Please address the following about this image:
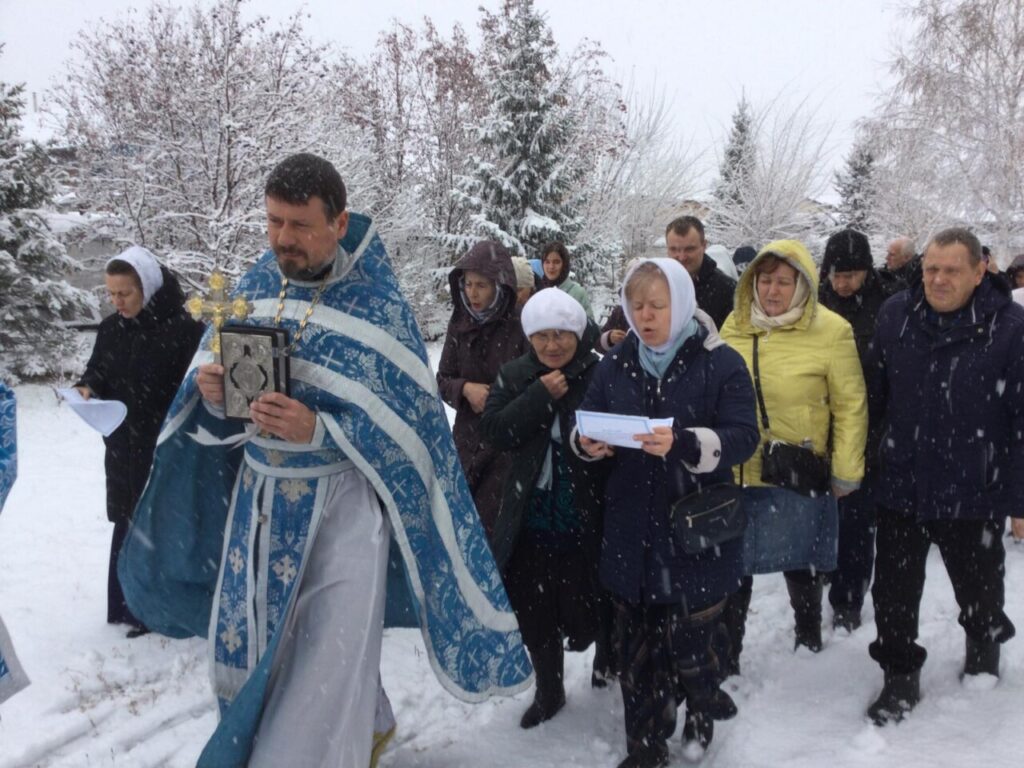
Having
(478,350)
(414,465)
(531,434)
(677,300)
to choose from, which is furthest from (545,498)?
(478,350)

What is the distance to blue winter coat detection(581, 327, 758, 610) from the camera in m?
3.10

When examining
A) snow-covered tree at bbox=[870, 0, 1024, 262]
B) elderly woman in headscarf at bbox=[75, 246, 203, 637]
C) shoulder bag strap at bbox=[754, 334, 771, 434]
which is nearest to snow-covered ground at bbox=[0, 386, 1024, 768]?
elderly woman in headscarf at bbox=[75, 246, 203, 637]

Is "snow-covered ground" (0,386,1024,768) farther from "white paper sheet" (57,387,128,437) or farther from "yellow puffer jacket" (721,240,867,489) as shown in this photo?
"white paper sheet" (57,387,128,437)

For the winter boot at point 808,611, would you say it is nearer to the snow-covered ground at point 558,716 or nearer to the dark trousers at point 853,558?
the snow-covered ground at point 558,716

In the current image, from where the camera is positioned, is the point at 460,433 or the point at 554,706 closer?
the point at 554,706

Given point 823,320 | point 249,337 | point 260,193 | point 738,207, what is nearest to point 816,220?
point 738,207

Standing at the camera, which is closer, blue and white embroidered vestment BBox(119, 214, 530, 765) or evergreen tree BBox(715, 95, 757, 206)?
blue and white embroidered vestment BBox(119, 214, 530, 765)

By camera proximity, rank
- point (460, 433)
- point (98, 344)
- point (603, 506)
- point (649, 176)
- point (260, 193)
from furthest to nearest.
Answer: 1. point (649, 176)
2. point (260, 193)
3. point (98, 344)
4. point (460, 433)
5. point (603, 506)

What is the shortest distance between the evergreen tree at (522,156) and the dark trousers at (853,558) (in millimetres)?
14907

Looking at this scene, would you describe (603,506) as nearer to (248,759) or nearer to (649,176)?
(248,759)

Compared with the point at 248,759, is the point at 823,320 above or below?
above

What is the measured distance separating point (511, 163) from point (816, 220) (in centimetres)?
1716

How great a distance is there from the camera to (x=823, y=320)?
380 cm

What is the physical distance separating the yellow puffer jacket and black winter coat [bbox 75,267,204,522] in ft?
10.3
